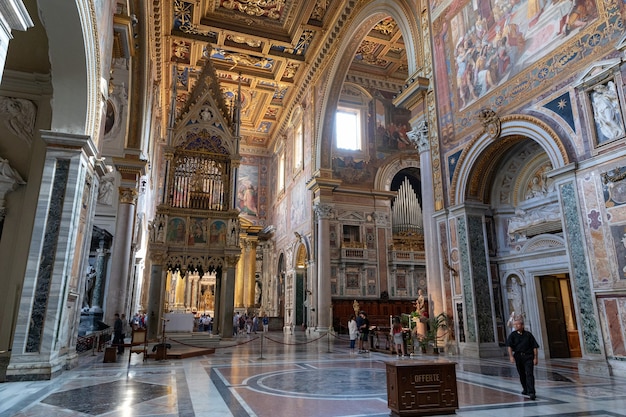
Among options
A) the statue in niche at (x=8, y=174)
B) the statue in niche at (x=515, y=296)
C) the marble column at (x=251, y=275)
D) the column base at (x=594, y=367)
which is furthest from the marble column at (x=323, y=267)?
the statue in niche at (x=8, y=174)

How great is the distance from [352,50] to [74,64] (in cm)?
1428

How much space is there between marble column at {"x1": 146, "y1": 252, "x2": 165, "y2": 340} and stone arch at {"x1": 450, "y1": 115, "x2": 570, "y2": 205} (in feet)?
32.7

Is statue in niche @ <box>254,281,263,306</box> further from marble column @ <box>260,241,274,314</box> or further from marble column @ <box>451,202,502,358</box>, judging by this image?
marble column @ <box>451,202,502,358</box>

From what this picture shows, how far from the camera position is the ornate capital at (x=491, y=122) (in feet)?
33.1

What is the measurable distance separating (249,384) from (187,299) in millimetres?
25085

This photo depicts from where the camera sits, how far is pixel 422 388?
4.71 metres

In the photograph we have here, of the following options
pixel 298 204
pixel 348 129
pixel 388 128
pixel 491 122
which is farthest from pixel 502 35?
pixel 298 204

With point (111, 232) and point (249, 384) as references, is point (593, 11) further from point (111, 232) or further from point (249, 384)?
point (111, 232)

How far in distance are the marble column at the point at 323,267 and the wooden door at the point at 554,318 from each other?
10.4 metres

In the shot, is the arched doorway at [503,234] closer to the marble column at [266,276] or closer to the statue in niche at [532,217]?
the statue in niche at [532,217]

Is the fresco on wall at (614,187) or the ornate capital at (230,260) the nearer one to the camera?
the fresco on wall at (614,187)

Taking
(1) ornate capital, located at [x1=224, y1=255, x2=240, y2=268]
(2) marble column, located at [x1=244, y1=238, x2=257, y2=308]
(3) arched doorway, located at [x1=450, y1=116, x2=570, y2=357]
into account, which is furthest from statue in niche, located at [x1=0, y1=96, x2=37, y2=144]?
(2) marble column, located at [x1=244, y1=238, x2=257, y2=308]

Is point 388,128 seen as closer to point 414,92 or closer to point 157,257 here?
point 414,92

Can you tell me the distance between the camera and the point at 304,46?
21688mm
